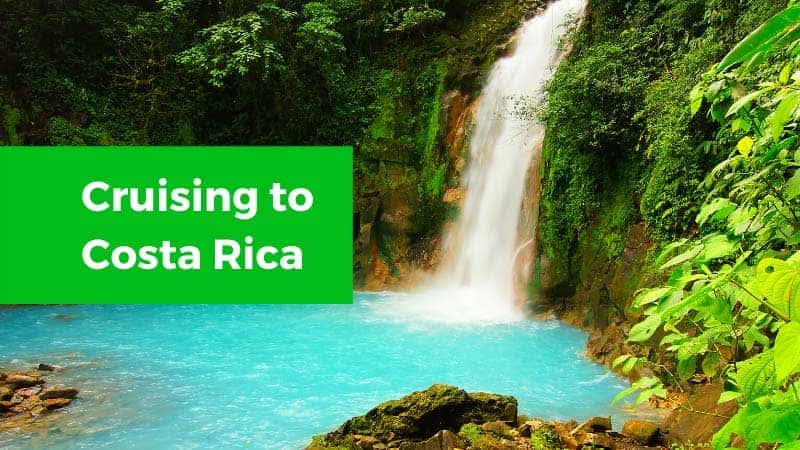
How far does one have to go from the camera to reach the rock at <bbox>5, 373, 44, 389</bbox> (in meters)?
6.80

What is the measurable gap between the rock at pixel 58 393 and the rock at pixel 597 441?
564cm

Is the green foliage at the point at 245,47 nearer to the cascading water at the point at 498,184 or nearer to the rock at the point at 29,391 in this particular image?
the cascading water at the point at 498,184

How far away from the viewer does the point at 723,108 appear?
2109mm

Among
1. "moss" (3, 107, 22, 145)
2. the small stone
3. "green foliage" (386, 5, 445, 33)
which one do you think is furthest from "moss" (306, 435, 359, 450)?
"moss" (3, 107, 22, 145)

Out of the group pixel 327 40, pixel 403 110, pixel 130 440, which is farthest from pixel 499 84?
pixel 130 440

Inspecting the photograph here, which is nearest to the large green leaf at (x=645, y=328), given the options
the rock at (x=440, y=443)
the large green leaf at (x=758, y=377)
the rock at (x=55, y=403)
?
the large green leaf at (x=758, y=377)

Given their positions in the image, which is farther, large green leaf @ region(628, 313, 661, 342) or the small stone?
the small stone

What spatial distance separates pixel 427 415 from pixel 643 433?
5.95 ft

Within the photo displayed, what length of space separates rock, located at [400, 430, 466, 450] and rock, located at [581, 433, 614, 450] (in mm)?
979

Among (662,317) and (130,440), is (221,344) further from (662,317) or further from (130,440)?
(662,317)

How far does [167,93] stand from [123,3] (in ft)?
8.50

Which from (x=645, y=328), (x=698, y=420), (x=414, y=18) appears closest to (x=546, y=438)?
(x=698, y=420)

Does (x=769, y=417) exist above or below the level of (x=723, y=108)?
below

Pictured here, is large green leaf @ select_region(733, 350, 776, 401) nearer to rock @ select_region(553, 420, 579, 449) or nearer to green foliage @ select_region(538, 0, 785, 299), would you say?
rock @ select_region(553, 420, 579, 449)
